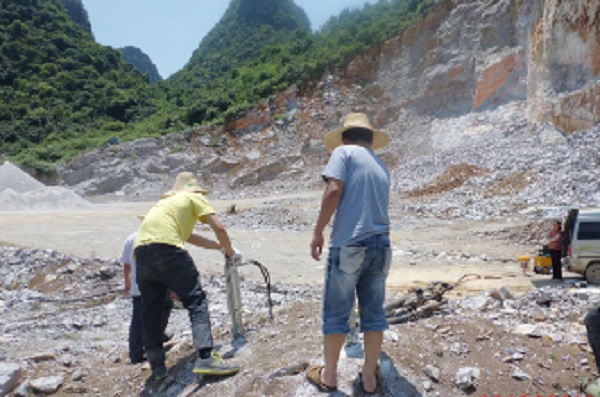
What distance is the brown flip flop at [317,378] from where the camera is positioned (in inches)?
109

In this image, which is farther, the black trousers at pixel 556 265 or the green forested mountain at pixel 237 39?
→ the green forested mountain at pixel 237 39

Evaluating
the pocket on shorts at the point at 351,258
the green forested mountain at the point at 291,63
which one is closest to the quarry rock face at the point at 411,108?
the green forested mountain at the point at 291,63

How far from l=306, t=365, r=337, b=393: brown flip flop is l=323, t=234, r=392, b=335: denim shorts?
329mm

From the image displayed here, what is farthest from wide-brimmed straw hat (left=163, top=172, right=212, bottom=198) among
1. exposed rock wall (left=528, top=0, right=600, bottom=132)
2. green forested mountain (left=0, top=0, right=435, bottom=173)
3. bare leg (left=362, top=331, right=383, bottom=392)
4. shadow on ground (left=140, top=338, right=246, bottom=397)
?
green forested mountain (left=0, top=0, right=435, bottom=173)

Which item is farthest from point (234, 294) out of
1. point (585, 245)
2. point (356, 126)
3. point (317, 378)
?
point (585, 245)

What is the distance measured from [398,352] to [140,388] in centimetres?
190

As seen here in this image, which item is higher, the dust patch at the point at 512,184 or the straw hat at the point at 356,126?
the straw hat at the point at 356,126

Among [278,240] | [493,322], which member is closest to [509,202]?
[278,240]

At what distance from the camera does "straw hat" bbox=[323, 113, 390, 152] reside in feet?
9.91

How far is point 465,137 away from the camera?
25.5 meters

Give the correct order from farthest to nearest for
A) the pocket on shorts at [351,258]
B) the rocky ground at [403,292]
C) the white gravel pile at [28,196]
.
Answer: the white gravel pile at [28,196], the rocky ground at [403,292], the pocket on shorts at [351,258]

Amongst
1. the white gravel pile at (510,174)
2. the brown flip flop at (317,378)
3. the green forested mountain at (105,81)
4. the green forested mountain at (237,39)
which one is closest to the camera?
the brown flip flop at (317,378)

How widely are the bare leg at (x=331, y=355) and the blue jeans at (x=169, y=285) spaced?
2.82 ft

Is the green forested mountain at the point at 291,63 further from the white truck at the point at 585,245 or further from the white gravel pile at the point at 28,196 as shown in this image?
the white truck at the point at 585,245
